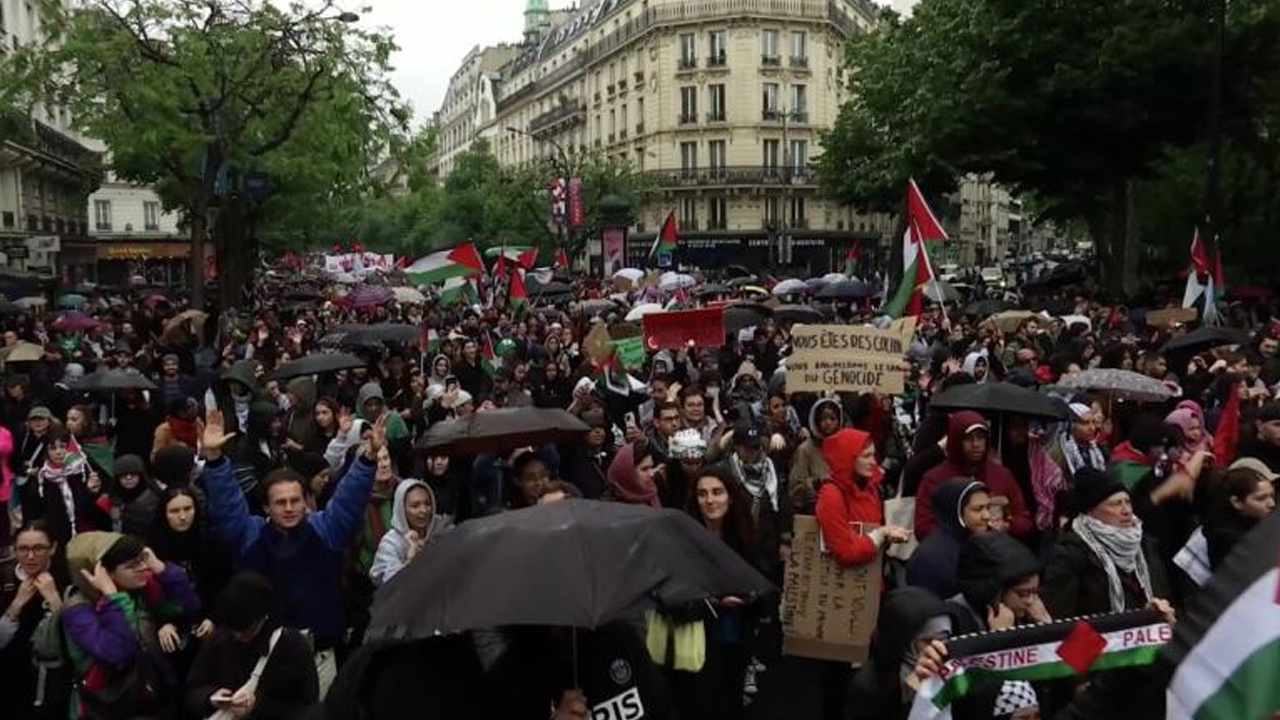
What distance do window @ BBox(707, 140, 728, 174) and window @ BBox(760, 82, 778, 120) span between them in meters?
2.64

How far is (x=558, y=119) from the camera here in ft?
253

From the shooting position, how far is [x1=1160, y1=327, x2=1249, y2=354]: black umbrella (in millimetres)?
11086

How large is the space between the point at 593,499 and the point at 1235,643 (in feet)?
10.2

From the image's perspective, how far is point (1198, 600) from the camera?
2.05 metres

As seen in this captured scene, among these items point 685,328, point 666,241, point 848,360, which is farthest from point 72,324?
point 848,360

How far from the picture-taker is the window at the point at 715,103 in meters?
62.1

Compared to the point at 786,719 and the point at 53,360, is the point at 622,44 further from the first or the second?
the point at 786,719

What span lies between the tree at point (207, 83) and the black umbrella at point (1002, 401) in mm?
15570

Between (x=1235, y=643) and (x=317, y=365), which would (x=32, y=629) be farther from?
(x=317, y=365)

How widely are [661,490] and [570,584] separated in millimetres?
3774

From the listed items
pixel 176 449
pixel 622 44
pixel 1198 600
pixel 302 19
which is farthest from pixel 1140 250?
pixel 622 44

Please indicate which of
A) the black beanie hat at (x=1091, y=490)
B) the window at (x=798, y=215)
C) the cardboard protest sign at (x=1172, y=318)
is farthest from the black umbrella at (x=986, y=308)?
the window at (x=798, y=215)

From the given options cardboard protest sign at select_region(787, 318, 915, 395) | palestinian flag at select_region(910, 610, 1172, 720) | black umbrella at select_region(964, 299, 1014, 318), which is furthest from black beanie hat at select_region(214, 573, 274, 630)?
black umbrella at select_region(964, 299, 1014, 318)

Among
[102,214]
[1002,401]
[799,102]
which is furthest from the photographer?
[102,214]
